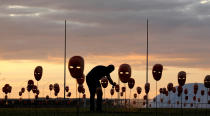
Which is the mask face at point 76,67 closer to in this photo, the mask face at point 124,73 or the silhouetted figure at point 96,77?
the mask face at point 124,73

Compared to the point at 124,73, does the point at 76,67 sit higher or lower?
lower

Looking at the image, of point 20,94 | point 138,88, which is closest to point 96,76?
point 138,88

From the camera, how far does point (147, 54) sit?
2933 inches

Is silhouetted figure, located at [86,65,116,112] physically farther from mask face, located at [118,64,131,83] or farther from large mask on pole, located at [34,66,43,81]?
large mask on pole, located at [34,66,43,81]

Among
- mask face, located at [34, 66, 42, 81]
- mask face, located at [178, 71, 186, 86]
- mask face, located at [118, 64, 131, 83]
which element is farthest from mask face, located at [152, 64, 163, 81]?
mask face, located at [34, 66, 42, 81]

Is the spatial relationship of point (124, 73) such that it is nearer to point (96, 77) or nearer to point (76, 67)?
point (96, 77)

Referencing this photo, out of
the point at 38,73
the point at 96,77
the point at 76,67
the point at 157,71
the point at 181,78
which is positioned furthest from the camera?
the point at 38,73

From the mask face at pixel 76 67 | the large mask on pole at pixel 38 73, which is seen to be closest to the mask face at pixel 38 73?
the large mask on pole at pixel 38 73

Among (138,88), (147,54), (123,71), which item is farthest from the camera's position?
(138,88)

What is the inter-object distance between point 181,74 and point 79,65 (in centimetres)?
2176

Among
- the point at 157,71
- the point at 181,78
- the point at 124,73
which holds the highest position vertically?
the point at 157,71

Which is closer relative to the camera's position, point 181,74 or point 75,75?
point 75,75

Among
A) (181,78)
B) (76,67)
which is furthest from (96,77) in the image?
(76,67)

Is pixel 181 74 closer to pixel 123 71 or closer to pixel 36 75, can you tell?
pixel 123 71
